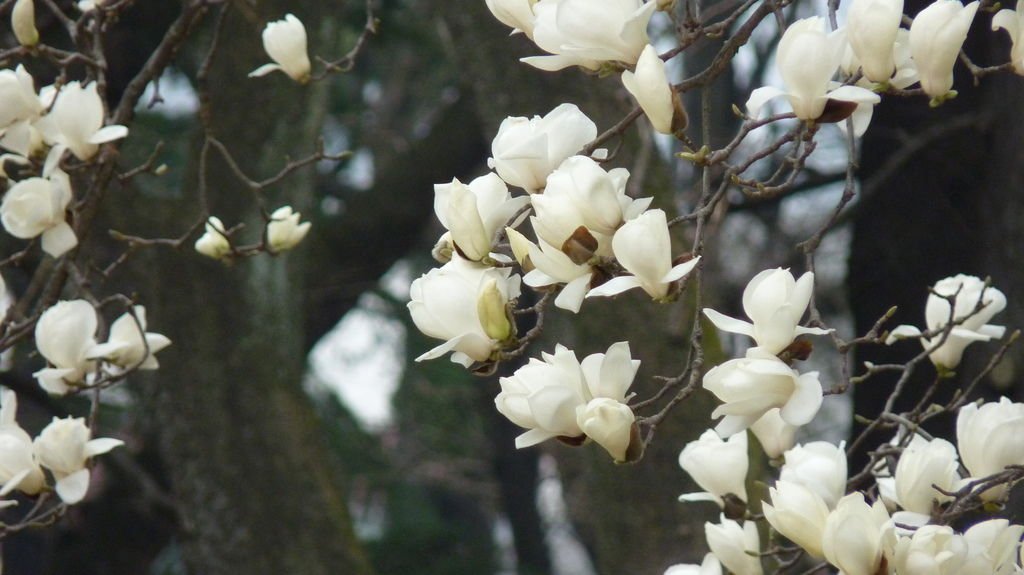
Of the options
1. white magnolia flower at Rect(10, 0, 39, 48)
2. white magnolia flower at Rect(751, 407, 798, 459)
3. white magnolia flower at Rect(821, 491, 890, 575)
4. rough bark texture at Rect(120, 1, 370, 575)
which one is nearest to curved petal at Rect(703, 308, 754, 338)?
white magnolia flower at Rect(821, 491, 890, 575)

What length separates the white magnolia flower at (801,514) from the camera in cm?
67

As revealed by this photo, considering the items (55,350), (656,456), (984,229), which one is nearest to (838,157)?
(984,229)

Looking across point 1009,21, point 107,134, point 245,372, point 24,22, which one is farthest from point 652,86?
point 245,372

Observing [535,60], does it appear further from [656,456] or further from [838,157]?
[838,157]

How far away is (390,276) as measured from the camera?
5.05 m

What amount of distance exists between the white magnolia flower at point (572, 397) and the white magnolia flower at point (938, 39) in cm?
25

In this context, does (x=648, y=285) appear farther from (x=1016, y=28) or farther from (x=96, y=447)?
(x=96, y=447)

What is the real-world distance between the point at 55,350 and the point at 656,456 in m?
0.96

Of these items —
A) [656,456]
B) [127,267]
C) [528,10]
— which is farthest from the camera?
[127,267]

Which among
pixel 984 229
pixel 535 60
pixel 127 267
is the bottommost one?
pixel 127 267

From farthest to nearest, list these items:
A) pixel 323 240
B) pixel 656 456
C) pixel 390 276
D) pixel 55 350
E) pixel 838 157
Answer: pixel 390 276, pixel 838 157, pixel 323 240, pixel 656 456, pixel 55 350

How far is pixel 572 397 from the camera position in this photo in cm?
68

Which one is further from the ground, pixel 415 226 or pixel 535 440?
pixel 535 440

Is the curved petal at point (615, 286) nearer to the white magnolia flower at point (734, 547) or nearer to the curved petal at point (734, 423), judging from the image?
the curved petal at point (734, 423)
